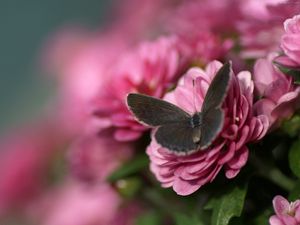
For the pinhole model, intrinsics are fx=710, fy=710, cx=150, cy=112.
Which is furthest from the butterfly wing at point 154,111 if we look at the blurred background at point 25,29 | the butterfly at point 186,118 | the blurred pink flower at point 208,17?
the blurred background at point 25,29

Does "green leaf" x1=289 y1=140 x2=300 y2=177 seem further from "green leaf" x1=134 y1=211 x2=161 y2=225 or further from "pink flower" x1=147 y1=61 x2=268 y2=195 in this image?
"green leaf" x1=134 y1=211 x2=161 y2=225

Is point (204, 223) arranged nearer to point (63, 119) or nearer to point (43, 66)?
point (63, 119)

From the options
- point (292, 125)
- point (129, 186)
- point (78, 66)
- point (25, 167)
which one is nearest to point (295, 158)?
point (292, 125)

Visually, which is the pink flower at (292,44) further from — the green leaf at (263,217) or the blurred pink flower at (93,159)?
the blurred pink flower at (93,159)

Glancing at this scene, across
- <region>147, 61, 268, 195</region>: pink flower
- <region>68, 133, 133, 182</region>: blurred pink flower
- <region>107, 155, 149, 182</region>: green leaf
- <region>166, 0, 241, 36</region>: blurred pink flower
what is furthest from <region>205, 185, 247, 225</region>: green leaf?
<region>166, 0, 241, 36</region>: blurred pink flower

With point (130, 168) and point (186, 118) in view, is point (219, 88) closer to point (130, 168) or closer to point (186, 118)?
point (186, 118)
